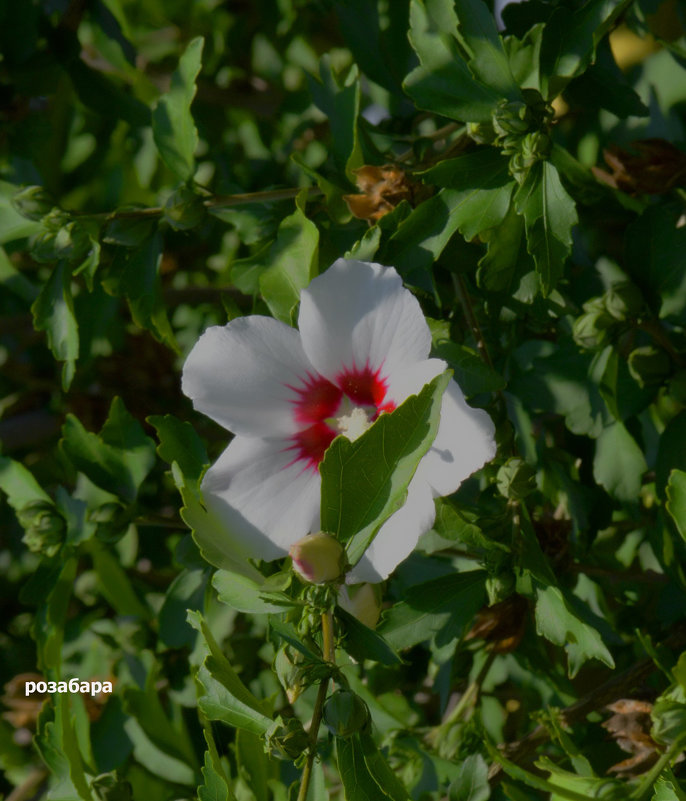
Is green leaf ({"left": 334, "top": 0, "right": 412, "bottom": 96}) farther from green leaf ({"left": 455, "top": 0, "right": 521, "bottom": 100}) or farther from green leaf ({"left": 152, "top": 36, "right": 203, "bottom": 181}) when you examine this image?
green leaf ({"left": 455, "top": 0, "right": 521, "bottom": 100})

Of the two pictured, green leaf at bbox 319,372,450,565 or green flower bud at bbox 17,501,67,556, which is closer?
green leaf at bbox 319,372,450,565

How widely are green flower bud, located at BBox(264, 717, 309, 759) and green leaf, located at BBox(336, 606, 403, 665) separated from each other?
8 centimetres

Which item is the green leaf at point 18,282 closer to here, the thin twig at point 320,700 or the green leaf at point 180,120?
the green leaf at point 180,120

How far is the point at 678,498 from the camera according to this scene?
33.3 inches

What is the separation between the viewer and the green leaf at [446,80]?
0.92m

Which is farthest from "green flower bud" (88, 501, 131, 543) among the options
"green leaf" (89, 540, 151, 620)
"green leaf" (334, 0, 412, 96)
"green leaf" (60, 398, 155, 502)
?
"green leaf" (334, 0, 412, 96)

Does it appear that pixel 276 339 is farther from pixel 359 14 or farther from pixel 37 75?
pixel 37 75

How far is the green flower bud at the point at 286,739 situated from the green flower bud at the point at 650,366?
521 millimetres

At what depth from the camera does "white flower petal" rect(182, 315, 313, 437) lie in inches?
33.7

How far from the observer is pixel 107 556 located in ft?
4.40

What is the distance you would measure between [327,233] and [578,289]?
1.08 ft

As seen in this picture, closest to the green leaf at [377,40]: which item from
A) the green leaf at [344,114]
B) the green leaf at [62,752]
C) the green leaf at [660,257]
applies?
the green leaf at [344,114]

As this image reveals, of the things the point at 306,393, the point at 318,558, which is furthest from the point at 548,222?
the point at 318,558

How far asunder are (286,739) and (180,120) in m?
0.71
